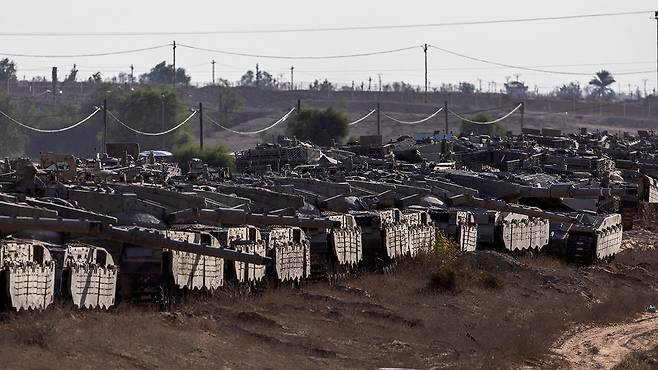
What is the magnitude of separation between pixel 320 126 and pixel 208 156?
478 inches

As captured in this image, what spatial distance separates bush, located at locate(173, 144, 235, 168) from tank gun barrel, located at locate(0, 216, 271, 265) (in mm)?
51737

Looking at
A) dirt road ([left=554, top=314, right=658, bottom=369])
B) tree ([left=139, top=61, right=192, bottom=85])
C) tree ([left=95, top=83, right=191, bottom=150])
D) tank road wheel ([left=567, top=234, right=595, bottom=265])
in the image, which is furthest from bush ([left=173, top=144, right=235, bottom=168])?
tree ([left=139, top=61, right=192, bottom=85])

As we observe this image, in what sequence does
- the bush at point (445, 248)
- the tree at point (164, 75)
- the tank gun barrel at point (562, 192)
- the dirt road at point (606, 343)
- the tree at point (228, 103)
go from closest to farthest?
the dirt road at point (606, 343)
the bush at point (445, 248)
the tank gun barrel at point (562, 192)
the tree at point (228, 103)
the tree at point (164, 75)

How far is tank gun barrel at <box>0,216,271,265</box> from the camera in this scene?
78.3ft

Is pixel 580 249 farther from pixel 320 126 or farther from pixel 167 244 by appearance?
pixel 320 126

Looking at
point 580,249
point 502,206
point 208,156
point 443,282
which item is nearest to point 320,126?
point 208,156

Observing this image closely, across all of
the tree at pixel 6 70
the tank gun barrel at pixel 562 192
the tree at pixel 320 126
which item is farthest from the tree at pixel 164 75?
the tank gun barrel at pixel 562 192

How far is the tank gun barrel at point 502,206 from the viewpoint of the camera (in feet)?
128

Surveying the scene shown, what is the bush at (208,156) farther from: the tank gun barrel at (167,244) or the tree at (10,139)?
the tank gun barrel at (167,244)

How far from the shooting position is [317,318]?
86.7ft

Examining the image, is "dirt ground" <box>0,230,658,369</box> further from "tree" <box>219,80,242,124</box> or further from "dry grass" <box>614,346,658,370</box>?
"tree" <box>219,80,242,124</box>

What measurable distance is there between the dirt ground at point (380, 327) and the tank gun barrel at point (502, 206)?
3.47m

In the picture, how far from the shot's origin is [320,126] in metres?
91.6

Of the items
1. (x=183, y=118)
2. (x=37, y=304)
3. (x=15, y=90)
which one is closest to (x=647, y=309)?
(x=37, y=304)
